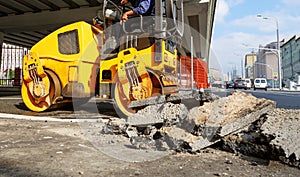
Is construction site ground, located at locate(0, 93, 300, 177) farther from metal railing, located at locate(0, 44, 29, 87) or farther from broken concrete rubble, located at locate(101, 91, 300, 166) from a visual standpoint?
metal railing, located at locate(0, 44, 29, 87)

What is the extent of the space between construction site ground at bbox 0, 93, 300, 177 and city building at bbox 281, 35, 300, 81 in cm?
6137

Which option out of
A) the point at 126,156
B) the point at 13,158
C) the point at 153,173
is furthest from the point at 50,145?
the point at 153,173

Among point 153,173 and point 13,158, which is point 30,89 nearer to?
point 13,158

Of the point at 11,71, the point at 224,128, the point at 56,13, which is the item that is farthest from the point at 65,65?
the point at 11,71

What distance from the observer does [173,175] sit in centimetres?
232

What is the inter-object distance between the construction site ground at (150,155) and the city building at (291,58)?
201 feet

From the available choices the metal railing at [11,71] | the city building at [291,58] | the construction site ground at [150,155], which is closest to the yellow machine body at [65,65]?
the construction site ground at [150,155]

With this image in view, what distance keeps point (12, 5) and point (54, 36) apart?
1438 cm

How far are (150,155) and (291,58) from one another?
7333 centimetres

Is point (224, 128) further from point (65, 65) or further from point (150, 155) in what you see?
point (65, 65)

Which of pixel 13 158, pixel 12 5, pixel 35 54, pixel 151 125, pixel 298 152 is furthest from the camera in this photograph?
pixel 12 5

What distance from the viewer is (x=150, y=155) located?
9.70 feet

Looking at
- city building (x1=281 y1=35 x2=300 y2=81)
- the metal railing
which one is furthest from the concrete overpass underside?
city building (x1=281 y1=35 x2=300 y2=81)

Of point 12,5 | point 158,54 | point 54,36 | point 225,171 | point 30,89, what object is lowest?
point 225,171
